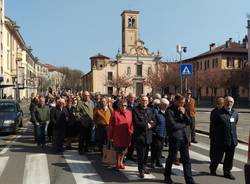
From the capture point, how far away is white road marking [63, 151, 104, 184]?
894 centimetres

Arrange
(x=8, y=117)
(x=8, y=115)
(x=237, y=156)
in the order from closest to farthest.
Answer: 1. (x=237, y=156)
2. (x=8, y=117)
3. (x=8, y=115)

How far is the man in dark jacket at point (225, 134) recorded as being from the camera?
9180 millimetres

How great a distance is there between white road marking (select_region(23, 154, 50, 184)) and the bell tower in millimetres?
94584

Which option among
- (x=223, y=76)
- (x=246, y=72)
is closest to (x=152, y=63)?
(x=223, y=76)

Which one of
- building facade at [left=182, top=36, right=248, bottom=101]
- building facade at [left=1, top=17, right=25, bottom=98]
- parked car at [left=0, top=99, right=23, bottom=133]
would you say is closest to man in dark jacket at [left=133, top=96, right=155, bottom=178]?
parked car at [left=0, top=99, right=23, bottom=133]

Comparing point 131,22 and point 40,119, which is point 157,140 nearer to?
point 40,119

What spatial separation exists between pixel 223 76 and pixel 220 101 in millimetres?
57056

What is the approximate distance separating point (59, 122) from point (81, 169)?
3.66 meters

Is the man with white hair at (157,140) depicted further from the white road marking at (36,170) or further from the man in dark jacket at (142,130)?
the white road marking at (36,170)

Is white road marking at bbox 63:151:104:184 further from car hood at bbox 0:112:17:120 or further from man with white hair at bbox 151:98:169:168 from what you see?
car hood at bbox 0:112:17:120

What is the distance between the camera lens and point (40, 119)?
14562 mm

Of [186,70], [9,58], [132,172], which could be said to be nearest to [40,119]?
[132,172]

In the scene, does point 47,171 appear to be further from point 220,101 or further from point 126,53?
point 126,53

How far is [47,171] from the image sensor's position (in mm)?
9875
